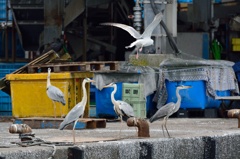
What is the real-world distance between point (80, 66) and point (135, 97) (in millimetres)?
1347

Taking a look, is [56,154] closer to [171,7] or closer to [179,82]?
[179,82]

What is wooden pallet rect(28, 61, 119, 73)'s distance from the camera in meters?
20.3

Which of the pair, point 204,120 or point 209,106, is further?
point 209,106

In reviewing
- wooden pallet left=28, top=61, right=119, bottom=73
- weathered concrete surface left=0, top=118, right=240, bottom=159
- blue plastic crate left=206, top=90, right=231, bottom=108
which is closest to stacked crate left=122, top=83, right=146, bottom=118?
wooden pallet left=28, top=61, right=119, bottom=73

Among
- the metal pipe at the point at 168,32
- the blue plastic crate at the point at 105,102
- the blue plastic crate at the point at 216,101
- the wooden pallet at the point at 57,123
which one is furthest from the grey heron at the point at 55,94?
the metal pipe at the point at 168,32

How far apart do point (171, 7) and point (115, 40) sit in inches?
192

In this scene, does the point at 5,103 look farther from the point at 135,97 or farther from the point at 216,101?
the point at 216,101

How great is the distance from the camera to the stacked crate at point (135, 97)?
2020 centimetres

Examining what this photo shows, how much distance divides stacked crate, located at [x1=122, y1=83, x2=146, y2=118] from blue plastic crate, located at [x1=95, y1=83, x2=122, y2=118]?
45cm

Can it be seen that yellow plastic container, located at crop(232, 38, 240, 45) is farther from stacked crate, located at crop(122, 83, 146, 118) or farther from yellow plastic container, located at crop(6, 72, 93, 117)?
yellow plastic container, located at crop(6, 72, 93, 117)

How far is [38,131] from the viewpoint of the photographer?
647 inches

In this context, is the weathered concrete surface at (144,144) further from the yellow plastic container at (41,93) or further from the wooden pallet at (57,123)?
the yellow plastic container at (41,93)

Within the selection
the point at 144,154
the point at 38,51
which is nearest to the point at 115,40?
the point at 38,51

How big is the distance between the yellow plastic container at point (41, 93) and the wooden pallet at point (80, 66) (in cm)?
24
